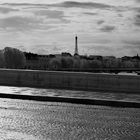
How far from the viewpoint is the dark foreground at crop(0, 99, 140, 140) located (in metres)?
6.94

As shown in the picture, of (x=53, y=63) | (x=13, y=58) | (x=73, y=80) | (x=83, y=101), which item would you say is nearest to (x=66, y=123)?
(x=83, y=101)

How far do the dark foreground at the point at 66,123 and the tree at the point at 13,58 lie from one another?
3402 inches

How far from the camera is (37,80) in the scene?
17578 mm

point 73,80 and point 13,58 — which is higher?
point 13,58

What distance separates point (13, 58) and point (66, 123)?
90318 millimetres

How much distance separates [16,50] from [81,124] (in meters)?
95.0

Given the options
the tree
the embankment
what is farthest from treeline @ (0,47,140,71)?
the embankment

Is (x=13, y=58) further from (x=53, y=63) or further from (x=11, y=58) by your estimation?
(x=53, y=63)

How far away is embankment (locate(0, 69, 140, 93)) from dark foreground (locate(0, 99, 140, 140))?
413cm

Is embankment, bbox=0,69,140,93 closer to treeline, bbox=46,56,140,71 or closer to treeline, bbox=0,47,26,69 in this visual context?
treeline, bbox=0,47,26,69

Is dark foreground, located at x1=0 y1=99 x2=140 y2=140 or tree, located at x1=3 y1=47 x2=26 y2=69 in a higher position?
tree, located at x1=3 y1=47 x2=26 y2=69

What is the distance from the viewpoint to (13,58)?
97.5 metres

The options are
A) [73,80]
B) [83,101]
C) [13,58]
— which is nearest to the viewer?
[83,101]

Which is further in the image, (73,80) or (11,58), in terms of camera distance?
(11,58)
